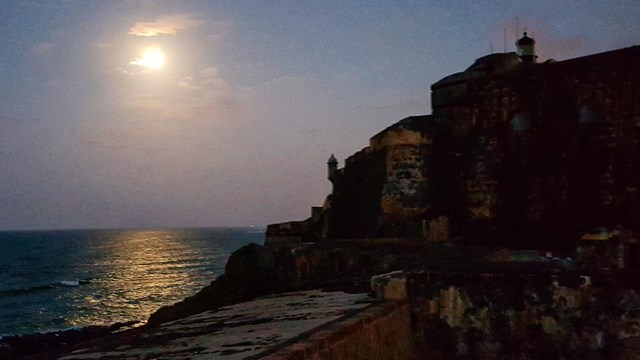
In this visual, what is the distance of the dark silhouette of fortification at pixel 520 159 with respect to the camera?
12.6 metres

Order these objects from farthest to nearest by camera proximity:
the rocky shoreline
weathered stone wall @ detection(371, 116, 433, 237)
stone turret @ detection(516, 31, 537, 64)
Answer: stone turret @ detection(516, 31, 537, 64) → weathered stone wall @ detection(371, 116, 433, 237) → the rocky shoreline

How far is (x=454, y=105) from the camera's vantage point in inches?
658

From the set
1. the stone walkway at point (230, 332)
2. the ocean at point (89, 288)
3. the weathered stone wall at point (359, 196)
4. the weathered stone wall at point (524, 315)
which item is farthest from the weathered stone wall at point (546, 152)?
the ocean at point (89, 288)

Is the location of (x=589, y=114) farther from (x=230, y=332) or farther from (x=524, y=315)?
(x=230, y=332)

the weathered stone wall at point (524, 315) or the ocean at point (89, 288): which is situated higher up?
the weathered stone wall at point (524, 315)

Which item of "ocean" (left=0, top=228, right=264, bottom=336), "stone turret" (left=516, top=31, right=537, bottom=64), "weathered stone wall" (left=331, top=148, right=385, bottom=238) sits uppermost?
"stone turret" (left=516, top=31, right=537, bottom=64)

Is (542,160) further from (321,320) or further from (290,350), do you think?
(290,350)

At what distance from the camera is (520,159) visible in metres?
14.5

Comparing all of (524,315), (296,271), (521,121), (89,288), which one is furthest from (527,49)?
(89,288)

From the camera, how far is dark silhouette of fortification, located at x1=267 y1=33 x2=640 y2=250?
12.6 meters

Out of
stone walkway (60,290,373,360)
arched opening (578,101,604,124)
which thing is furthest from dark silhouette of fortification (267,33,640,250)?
stone walkway (60,290,373,360)

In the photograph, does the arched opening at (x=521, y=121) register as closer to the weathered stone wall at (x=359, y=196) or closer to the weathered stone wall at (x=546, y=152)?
the weathered stone wall at (x=546, y=152)

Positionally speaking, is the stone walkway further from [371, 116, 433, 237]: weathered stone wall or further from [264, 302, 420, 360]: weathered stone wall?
[371, 116, 433, 237]: weathered stone wall

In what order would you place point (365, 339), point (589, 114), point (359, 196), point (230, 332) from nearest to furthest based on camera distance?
point (365, 339)
point (230, 332)
point (589, 114)
point (359, 196)
